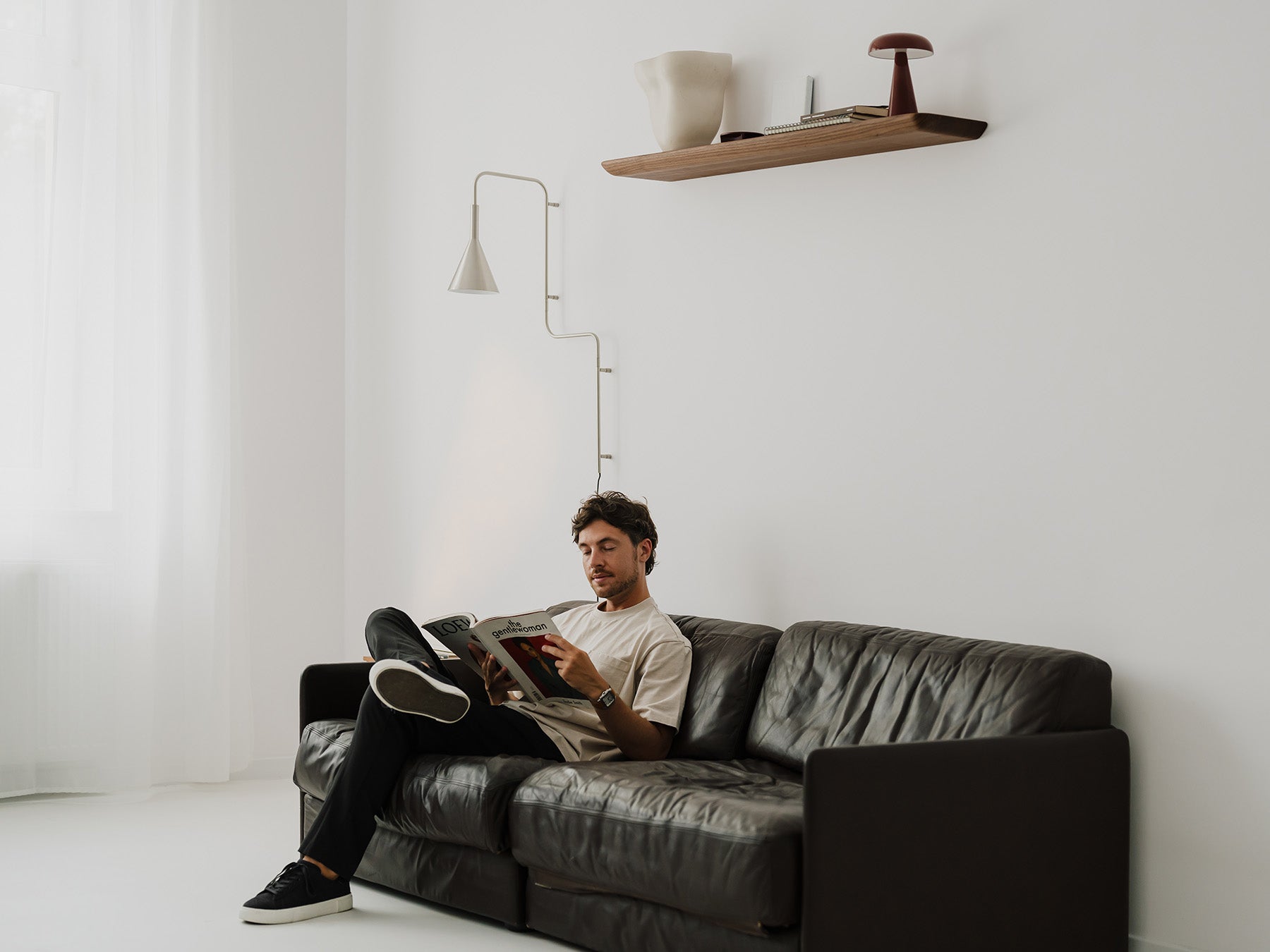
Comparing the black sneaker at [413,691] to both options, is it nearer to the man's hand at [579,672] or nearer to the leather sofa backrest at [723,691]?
the man's hand at [579,672]

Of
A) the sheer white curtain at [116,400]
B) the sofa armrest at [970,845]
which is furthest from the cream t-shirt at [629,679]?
the sheer white curtain at [116,400]

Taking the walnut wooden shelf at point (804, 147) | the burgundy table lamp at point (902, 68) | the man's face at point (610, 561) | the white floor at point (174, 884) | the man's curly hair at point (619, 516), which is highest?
the burgundy table lamp at point (902, 68)

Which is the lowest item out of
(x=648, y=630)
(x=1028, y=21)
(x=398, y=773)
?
(x=398, y=773)

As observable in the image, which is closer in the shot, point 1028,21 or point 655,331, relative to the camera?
point 1028,21

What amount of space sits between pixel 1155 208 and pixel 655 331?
1615 millimetres

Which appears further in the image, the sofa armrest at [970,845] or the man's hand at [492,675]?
the man's hand at [492,675]

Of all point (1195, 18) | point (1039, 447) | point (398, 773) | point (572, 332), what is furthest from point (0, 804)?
point (1195, 18)

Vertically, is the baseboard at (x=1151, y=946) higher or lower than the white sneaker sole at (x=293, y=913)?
higher

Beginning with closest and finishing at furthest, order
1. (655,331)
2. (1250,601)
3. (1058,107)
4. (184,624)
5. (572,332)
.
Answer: (1250,601) < (1058,107) < (655,331) < (572,332) < (184,624)

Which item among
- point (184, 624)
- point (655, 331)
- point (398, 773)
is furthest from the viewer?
point (184, 624)

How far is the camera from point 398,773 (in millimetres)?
3346

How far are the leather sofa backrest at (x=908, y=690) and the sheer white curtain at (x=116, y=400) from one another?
2.43 metres

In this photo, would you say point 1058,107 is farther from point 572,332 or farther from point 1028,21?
point 572,332

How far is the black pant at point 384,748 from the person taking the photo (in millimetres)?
3260
